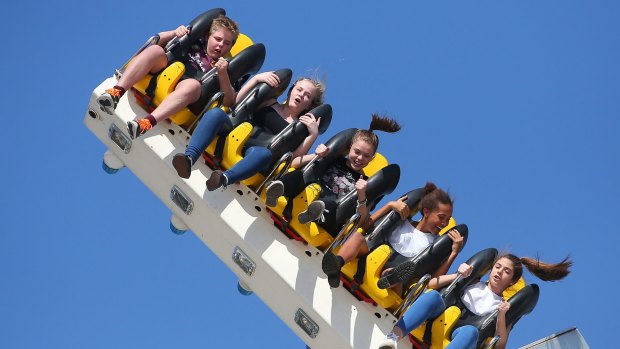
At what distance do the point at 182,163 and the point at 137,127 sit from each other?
1.60ft

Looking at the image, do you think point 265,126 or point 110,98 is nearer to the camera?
point 110,98

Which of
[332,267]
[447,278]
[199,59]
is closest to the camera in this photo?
[332,267]

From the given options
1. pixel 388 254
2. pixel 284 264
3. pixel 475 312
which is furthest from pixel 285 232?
pixel 475 312

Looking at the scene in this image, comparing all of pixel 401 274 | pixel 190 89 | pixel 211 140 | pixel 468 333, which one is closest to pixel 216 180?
pixel 211 140

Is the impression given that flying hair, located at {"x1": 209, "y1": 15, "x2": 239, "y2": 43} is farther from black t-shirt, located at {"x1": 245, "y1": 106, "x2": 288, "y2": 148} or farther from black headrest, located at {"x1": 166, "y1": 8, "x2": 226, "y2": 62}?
black t-shirt, located at {"x1": 245, "y1": 106, "x2": 288, "y2": 148}

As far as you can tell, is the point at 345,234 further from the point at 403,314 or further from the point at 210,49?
the point at 210,49

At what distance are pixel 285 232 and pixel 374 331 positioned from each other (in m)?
1.13

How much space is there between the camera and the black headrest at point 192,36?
10648mm

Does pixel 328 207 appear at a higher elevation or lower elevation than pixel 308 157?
lower

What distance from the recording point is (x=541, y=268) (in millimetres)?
9836

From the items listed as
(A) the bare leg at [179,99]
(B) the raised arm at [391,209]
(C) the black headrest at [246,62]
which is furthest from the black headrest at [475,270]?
(A) the bare leg at [179,99]

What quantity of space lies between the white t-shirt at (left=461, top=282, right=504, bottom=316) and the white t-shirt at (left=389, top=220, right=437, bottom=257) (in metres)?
0.51

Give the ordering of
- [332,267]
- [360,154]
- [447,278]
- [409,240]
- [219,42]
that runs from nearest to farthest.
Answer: [332,267] < [447,278] < [409,240] < [360,154] < [219,42]

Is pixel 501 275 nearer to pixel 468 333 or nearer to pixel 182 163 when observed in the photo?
pixel 468 333
